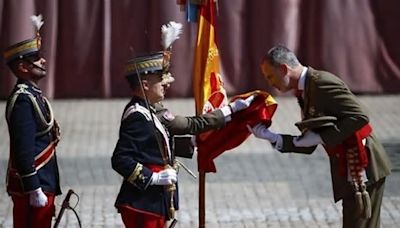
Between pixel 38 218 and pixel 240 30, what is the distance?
845 centimetres

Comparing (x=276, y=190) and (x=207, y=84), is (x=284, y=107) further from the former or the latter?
(x=207, y=84)

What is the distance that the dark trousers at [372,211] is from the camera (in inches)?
287

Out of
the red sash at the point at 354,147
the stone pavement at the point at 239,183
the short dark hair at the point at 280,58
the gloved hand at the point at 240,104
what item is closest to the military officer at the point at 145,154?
the gloved hand at the point at 240,104

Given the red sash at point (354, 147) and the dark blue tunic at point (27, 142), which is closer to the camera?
the dark blue tunic at point (27, 142)

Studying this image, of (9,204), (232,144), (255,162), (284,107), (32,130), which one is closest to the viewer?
(32,130)

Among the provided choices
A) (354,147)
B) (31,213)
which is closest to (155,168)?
(31,213)

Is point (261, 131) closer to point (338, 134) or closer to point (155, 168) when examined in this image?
point (338, 134)

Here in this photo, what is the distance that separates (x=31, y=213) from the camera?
7.23 meters

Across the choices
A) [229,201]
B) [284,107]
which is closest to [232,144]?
[229,201]

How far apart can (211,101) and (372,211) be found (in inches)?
48.0

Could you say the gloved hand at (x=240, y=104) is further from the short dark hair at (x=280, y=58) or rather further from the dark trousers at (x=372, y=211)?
the dark trousers at (x=372, y=211)

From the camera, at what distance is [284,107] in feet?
48.8

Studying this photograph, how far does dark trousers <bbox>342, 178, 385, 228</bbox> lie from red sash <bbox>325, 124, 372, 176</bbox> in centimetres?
18

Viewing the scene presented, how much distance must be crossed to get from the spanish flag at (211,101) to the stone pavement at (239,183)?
5.75ft
